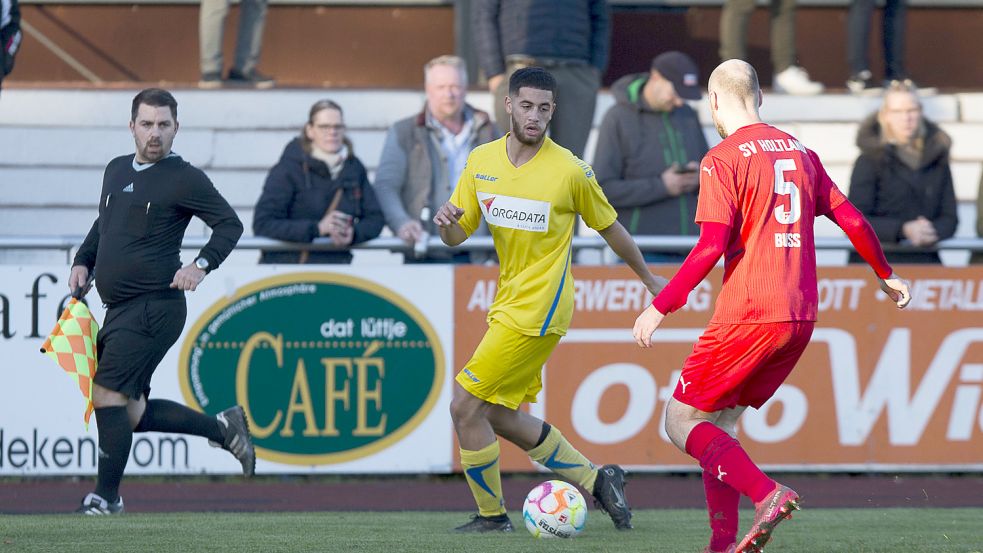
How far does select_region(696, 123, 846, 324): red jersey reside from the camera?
6387mm

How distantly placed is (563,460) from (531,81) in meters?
1.91

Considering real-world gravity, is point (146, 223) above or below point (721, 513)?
above

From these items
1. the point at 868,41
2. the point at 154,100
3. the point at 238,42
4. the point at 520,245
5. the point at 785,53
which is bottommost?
the point at 520,245

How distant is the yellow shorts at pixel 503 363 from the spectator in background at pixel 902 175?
3.92 metres

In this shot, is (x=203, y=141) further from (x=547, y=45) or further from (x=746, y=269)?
(x=746, y=269)

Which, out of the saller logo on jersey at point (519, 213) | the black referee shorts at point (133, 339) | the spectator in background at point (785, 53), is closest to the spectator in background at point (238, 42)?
the spectator in background at point (785, 53)

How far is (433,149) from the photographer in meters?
10.9

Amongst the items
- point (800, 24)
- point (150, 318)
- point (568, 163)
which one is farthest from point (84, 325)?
point (800, 24)

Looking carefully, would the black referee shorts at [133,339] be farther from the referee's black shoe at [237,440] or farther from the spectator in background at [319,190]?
the spectator in background at [319,190]

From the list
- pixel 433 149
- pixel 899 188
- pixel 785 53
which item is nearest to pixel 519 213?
pixel 433 149

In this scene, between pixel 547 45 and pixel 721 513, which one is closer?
pixel 721 513

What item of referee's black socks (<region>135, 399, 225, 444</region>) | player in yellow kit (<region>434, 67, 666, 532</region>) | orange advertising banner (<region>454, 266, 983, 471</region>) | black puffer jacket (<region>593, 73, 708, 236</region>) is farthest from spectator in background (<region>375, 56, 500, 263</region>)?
player in yellow kit (<region>434, 67, 666, 532</region>)

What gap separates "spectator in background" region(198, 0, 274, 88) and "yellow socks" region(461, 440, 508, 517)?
22.8 feet

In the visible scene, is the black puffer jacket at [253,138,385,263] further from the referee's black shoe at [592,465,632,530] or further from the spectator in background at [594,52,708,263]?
the referee's black shoe at [592,465,632,530]
